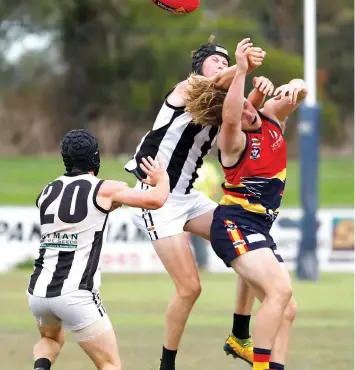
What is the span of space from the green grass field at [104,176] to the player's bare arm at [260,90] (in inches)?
590

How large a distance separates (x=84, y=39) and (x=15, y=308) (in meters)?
12.3

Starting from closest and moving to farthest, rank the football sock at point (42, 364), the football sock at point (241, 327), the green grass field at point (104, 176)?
the football sock at point (42, 364), the football sock at point (241, 327), the green grass field at point (104, 176)

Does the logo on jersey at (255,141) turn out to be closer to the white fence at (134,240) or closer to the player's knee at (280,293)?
the player's knee at (280,293)

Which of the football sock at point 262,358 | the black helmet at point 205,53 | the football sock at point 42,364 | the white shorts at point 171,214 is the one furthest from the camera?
the white shorts at point 171,214

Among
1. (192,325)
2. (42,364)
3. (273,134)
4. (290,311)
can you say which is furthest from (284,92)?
(192,325)

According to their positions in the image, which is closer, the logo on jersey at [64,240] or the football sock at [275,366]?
the logo on jersey at [64,240]

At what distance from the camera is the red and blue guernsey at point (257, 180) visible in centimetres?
681

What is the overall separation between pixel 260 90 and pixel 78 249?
1638 mm

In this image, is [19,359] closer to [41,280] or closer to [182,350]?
[182,350]

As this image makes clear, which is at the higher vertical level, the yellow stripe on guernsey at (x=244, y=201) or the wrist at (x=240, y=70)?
the wrist at (x=240, y=70)

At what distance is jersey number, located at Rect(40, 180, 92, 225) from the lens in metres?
6.07

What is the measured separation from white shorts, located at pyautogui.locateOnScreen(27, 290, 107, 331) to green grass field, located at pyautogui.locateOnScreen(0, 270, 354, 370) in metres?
1.70

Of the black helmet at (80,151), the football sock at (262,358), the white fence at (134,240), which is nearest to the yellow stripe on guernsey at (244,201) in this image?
the football sock at (262,358)

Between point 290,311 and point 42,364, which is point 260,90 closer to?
point 290,311
